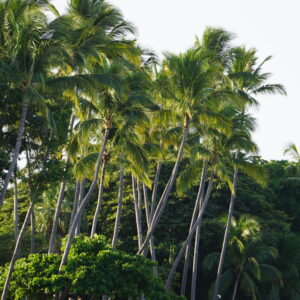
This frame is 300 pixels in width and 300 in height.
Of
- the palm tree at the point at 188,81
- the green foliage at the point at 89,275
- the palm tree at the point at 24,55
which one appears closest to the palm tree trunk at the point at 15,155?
the palm tree at the point at 24,55

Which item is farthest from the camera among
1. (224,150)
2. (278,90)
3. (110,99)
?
(278,90)

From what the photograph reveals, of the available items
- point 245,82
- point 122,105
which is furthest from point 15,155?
point 245,82

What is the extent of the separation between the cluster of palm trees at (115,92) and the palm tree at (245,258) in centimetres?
430

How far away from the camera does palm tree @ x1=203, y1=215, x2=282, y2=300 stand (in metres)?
26.9

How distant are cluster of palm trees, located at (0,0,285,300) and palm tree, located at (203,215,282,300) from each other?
4.30 meters

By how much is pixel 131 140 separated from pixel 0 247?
1137 centimetres

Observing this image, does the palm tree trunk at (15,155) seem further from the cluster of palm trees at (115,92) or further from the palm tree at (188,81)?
the palm tree at (188,81)

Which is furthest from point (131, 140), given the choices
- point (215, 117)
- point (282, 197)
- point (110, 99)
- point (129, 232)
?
point (282, 197)

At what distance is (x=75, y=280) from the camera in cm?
1616

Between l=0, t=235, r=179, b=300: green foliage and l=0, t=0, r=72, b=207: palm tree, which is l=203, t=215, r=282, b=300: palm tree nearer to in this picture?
l=0, t=235, r=179, b=300: green foliage

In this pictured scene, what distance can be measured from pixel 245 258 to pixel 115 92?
1338 cm

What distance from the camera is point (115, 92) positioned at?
18344 mm

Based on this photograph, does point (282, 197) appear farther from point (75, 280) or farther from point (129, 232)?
point (75, 280)

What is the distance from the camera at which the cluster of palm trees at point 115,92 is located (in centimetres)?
1598
